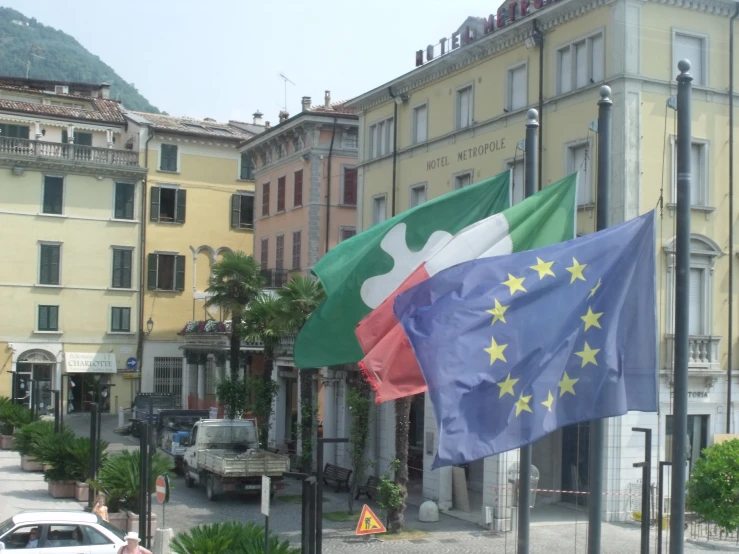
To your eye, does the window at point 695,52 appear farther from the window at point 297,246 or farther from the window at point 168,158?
the window at point 168,158

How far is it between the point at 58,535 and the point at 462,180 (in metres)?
17.5

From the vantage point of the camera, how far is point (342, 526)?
28391 mm

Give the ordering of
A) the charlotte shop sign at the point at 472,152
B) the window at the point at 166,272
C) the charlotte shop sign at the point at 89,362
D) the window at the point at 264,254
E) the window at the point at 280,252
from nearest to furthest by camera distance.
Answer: the charlotte shop sign at the point at 472,152 → the window at the point at 280,252 → the window at the point at 264,254 → the charlotte shop sign at the point at 89,362 → the window at the point at 166,272

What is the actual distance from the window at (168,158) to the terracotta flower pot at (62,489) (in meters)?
34.9

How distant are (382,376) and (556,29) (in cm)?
2016

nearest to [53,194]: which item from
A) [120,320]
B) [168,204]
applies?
[168,204]

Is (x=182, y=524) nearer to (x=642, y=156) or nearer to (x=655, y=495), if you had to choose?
(x=655, y=495)

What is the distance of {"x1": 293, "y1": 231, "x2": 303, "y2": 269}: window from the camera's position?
166 feet

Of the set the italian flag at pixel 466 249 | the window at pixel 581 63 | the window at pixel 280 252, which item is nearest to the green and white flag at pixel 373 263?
the italian flag at pixel 466 249

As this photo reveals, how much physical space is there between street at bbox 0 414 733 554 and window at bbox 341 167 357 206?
1766 cm

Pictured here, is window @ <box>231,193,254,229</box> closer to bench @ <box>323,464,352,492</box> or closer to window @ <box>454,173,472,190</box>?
bench @ <box>323,464,352,492</box>

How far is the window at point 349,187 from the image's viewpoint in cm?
5025

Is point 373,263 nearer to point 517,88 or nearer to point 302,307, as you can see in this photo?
point 517,88

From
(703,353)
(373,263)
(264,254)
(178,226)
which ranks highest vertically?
(178,226)
